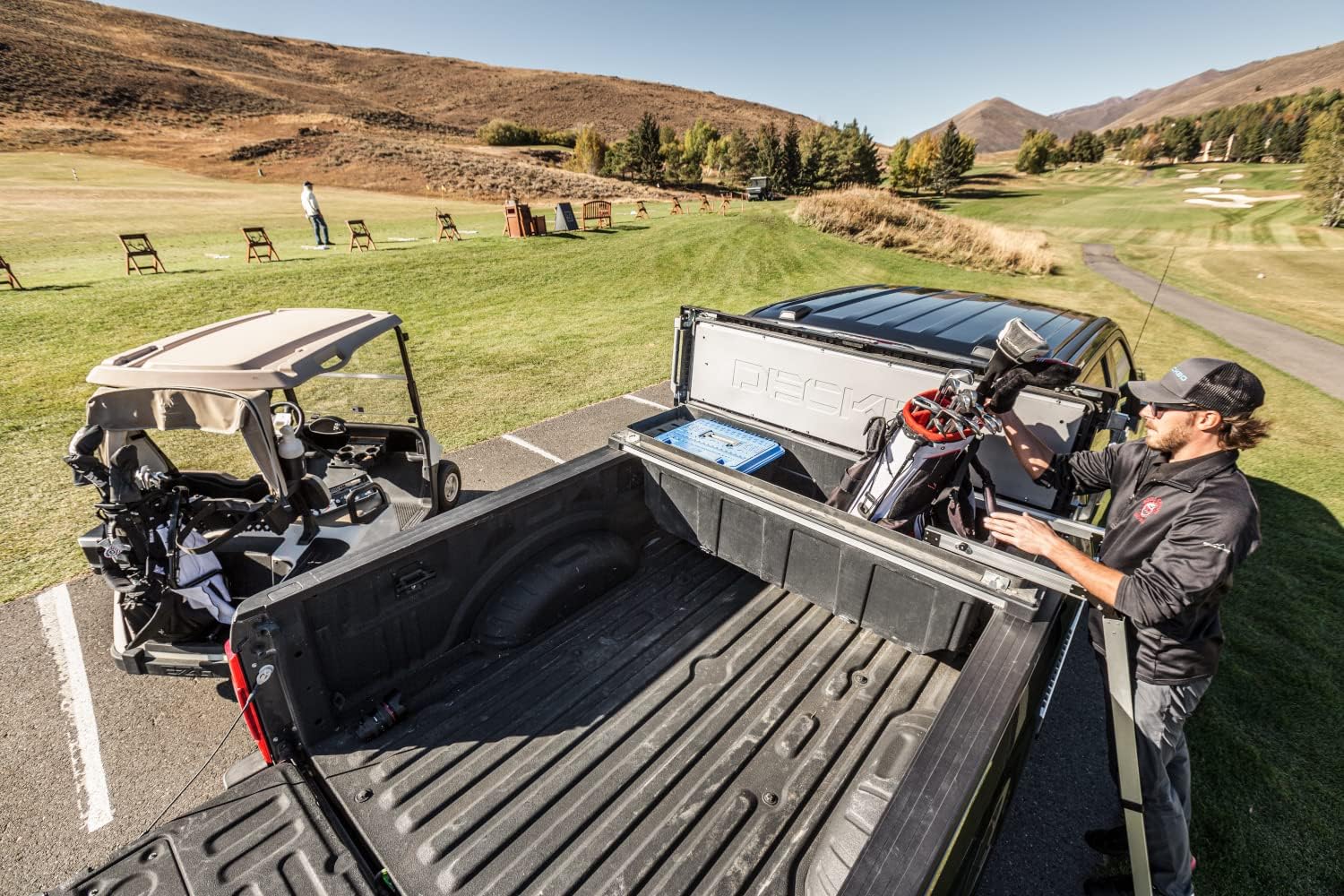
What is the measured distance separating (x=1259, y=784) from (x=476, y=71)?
509 ft

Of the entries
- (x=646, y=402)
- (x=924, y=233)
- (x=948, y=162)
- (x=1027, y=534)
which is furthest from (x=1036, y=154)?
(x=1027, y=534)

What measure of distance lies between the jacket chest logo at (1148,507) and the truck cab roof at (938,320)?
47.8 inches

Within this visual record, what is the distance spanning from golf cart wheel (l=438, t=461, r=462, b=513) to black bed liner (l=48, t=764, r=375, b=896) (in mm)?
3040

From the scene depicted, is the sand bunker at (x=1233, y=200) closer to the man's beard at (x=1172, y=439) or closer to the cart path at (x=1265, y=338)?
→ the cart path at (x=1265, y=338)

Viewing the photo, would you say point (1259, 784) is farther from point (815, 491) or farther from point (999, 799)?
point (815, 491)

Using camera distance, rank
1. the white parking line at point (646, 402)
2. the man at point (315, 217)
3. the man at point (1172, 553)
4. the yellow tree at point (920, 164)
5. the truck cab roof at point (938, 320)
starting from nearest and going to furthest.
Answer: the man at point (1172, 553), the truck cab roof at point (938, 320), the white parking line at point (646, 402), the man at point (315, 217), the yellow tree at point (920, 164)

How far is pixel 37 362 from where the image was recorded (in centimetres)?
936

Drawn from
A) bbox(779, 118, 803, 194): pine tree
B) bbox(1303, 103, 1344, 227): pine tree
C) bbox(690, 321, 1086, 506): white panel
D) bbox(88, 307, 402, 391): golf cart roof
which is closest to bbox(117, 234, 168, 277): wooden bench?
bbox(88, 307, 402, 391): golf cart roof

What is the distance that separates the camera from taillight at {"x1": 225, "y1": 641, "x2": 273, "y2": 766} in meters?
2.12

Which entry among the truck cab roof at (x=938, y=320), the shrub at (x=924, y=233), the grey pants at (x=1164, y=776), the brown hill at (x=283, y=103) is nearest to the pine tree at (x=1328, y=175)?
the shrub at (x=924, y=233)

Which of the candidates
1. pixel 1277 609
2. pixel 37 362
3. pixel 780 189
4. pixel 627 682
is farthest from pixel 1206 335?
pixel 780 189

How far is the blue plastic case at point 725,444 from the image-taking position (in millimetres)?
3734

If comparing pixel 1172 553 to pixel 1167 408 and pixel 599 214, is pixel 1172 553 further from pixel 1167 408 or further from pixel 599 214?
pixel 599 214

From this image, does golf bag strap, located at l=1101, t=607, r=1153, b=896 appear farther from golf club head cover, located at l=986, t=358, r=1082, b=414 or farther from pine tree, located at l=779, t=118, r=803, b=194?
pine tree, located at l=779, t=118, r=803, b=194
